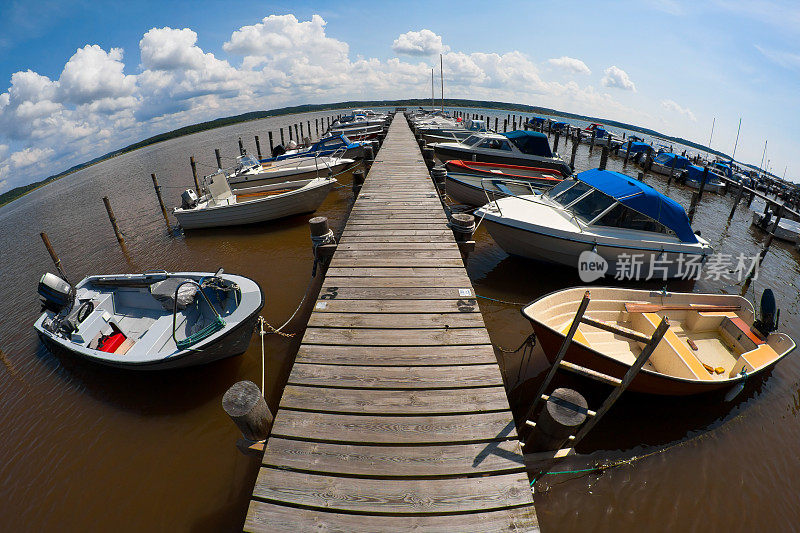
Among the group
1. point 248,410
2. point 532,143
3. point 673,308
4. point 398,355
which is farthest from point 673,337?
point 532,143

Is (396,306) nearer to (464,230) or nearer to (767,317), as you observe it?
(464,230)

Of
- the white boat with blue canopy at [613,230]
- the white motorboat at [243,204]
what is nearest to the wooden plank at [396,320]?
A: the white boat with blue canopy at [613,230]

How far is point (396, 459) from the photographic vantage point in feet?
8.74

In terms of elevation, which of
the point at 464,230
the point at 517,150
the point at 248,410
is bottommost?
the point at 248,410

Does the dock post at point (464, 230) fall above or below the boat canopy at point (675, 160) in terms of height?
above

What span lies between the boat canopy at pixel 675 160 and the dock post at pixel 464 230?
78.3 ft

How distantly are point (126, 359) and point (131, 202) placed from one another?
18374 millimetres

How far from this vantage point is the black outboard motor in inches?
208

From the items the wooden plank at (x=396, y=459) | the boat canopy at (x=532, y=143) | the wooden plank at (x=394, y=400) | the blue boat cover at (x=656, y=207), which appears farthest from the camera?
the boat canopy at (x=532, y=143)

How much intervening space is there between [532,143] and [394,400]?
1614 centimetres

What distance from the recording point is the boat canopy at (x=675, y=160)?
22.3m

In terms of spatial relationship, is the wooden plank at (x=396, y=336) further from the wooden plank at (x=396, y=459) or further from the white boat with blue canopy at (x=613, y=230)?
the white boat with blue canopy at (x=613, y=230)

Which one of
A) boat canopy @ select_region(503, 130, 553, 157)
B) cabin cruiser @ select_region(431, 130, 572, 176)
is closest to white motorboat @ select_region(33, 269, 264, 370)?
cabin cruiser @ select_region(431, 130, 572, 176)

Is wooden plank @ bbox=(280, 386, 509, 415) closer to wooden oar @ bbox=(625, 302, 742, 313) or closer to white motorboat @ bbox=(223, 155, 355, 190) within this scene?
wooden oar @ bbox=(625, 302, 742, 313)
